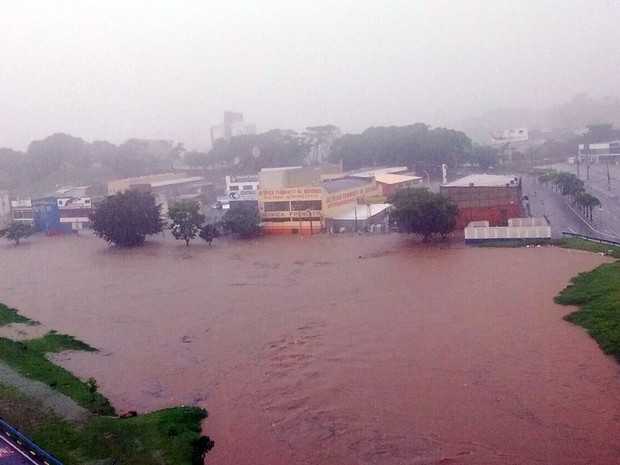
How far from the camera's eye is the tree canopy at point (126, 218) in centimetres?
1384

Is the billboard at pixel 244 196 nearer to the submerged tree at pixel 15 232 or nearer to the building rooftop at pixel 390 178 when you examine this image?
the building rooftop at pixel 390 178

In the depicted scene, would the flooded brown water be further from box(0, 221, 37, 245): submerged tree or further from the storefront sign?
box(0, 221, 37, 245): submerged tree

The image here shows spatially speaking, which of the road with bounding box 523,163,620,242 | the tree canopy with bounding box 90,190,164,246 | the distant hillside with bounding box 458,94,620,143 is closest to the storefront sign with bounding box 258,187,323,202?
the tree canopy with bounding box 90,190,164,246

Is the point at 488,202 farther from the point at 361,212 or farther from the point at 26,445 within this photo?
the point at 26,445

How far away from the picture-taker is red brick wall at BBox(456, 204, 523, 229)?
12320 millimetres

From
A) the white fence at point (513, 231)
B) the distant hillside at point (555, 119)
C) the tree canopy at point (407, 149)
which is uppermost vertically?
the distant hillside at point (555, 119)

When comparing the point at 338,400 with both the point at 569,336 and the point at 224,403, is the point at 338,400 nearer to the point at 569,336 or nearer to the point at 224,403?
the point at 224,403

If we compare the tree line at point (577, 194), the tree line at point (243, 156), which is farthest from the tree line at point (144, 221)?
the tree line at point (243, 156)

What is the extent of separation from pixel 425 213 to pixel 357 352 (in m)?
5.64

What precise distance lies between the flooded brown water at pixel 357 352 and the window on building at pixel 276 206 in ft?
9.35

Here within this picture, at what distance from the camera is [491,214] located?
12469 millimetres

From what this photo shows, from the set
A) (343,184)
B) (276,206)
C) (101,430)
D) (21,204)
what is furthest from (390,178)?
(101,430)

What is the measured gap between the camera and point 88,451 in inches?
168

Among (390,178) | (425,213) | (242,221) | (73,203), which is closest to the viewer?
(425,213)
